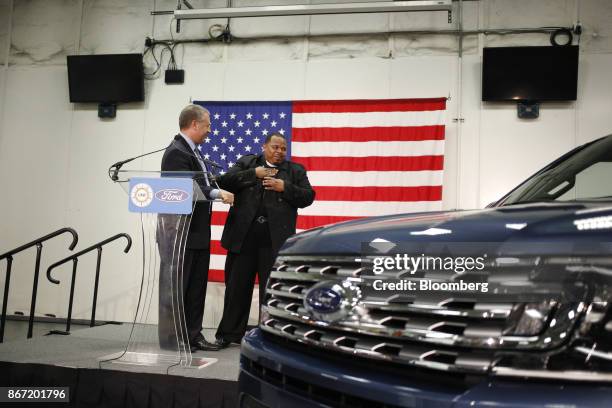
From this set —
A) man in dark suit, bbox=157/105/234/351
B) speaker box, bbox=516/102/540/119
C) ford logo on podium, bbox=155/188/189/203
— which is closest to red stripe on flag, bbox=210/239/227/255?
man in dark suit, bbox=157/105/234/351

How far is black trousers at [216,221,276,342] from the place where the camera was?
13.3 feet

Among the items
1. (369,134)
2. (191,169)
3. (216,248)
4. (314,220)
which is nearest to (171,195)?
(191,169)

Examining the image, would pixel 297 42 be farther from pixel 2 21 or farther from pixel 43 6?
pixel 2 21

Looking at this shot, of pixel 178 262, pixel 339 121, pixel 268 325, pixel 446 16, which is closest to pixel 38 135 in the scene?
pixel 339 121

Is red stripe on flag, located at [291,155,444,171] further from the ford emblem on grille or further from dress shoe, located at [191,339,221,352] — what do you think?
the ford emblem on grille

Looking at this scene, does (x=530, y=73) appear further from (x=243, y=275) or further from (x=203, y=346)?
(x=203, y=346)

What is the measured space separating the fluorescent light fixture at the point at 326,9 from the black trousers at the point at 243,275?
2748 mm

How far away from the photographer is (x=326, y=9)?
18.5 ft

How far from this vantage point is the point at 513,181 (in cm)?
600

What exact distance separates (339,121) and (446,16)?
1827 millimetres

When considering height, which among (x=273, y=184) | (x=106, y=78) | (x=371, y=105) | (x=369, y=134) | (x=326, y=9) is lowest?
(x=273, y=184)

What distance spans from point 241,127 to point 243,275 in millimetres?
2704

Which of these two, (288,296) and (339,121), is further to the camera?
(339,121)

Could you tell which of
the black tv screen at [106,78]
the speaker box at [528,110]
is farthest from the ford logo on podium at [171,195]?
the speaker box at [528,110]
